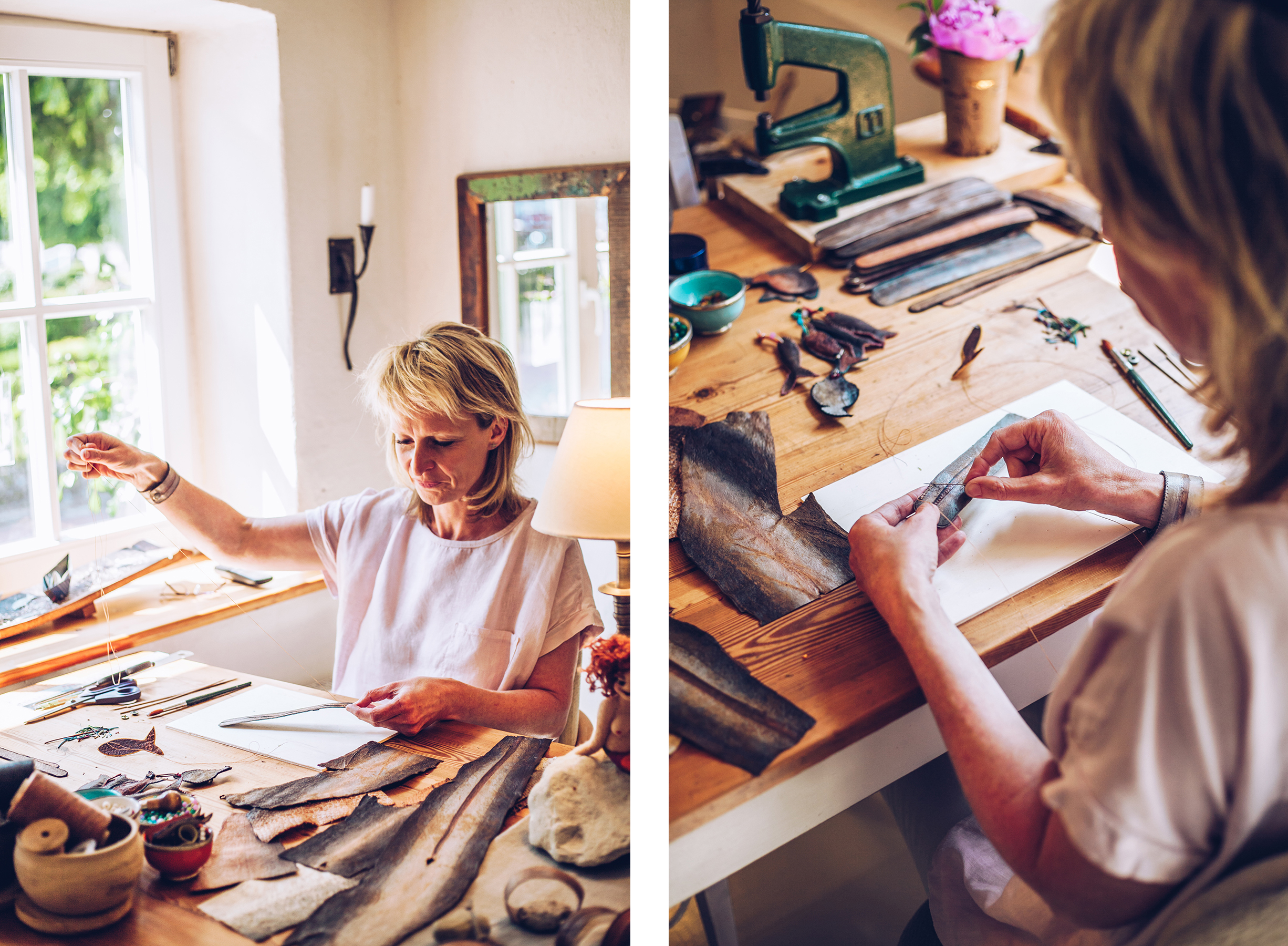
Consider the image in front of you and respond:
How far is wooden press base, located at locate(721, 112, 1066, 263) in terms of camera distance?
48.2 inches

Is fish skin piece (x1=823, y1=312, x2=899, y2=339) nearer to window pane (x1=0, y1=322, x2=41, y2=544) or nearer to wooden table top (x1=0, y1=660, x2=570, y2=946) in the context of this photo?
wooden table top (x1=0, y1=660, x2=570, y2=946)

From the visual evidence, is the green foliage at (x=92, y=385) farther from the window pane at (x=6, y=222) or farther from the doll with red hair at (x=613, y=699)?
the doll with red hair at (x=613, y=699)

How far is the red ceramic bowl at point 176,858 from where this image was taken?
66cm

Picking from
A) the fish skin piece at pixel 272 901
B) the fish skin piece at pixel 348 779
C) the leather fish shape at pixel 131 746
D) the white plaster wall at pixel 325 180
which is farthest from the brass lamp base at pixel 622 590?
the leather fish shape at pixel 131 746

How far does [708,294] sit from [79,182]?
0.67 metres

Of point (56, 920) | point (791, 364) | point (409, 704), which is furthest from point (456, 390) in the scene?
point (56, 920)

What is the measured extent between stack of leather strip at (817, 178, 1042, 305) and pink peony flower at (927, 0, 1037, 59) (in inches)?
7.6

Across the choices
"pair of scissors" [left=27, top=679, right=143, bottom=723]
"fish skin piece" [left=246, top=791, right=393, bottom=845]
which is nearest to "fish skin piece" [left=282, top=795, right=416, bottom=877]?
"fish skin piece" [left=246, top=791, right=393, bottom=845]

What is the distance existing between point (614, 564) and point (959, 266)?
2.22 feet

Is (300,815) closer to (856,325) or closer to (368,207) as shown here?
(368,207)

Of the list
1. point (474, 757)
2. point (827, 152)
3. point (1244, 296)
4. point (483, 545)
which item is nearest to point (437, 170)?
point (483, 545)

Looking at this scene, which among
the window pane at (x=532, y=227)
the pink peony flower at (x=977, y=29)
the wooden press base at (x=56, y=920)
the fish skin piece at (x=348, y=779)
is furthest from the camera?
the pink peony flower at (x=977, y=29)

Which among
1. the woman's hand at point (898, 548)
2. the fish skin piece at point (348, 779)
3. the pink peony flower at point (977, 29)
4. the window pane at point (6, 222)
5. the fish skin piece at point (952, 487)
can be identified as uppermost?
the pink peony flower at point (977, 29)

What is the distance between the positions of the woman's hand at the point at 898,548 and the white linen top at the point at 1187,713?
187 millimetres
